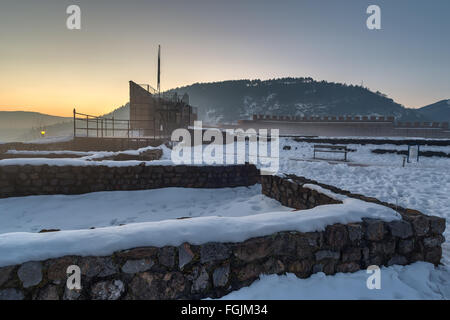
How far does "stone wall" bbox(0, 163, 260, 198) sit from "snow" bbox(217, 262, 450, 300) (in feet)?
18.8

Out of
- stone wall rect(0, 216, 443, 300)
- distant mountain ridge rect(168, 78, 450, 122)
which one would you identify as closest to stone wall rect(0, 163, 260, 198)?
stone wall rect(0, 216, 443, 300)

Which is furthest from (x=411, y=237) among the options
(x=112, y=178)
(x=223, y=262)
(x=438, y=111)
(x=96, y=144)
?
(x=438, y=111)

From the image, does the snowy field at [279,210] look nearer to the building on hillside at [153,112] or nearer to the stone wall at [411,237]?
the stone wall at [411,237]

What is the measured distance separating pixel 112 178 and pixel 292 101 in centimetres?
12714

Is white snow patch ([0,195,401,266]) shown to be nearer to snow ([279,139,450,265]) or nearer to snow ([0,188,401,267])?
snow ([0,188,401,267])

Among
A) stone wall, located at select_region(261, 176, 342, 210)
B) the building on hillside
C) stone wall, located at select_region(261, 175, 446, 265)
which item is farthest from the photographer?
the building on hillside

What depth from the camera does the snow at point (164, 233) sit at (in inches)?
73.7

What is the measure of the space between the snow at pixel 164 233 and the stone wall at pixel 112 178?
16.6 ft

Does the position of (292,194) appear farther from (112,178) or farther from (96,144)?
(96,144)

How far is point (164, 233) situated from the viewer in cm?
216

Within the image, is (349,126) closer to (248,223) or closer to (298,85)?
(248,223)

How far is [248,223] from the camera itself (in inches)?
95.8

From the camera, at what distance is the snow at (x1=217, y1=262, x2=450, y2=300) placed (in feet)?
6.98
